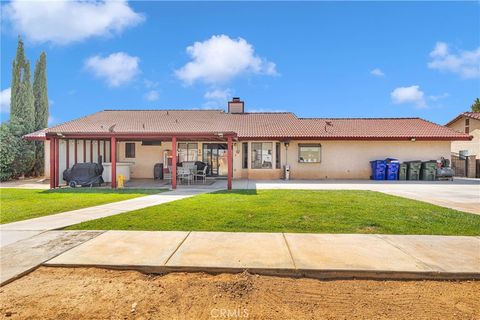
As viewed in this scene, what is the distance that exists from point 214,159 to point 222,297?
15611 millimetres

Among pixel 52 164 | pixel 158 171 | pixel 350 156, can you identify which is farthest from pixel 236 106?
pixel 52 164

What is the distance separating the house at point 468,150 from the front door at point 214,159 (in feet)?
58.9

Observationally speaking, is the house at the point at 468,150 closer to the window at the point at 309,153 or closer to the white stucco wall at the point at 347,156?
the white stucco wall at the point at 347,156

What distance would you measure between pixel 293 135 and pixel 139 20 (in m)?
10.3

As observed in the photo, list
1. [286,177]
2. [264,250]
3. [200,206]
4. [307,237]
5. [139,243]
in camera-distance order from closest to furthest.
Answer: [264,250] < [139,243] < [307,237] < [200,206] < [286,177]

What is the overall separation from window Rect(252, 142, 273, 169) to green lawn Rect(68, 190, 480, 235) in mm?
9189

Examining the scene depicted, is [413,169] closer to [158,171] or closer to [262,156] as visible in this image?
[262,156]

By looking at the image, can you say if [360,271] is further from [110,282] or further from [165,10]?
[165,10]

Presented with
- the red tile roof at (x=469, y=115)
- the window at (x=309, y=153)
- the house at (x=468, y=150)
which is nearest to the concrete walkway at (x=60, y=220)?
the window at (x=309, y=153)

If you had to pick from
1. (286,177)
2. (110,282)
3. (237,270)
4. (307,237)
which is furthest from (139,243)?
(286,177)

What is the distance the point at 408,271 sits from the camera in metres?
3.61

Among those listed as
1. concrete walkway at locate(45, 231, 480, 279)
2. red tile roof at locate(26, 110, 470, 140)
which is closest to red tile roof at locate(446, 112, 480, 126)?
red tile roof at locate(26, 110, 470, 140)

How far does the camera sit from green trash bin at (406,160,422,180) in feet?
56.3

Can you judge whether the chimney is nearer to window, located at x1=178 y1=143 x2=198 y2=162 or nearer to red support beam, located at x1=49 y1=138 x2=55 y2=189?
window, located at x1=178 y1=143 x2=198 y2=162
